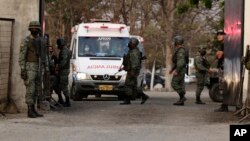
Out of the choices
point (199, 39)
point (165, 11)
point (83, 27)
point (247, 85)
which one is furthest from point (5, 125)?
point (199, 39)

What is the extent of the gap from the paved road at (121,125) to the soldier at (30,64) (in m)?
0.42

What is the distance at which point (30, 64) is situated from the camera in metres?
13.2

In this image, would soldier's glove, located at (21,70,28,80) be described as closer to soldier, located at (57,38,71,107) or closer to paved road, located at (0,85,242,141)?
paved road, located at (0,85,242,141)

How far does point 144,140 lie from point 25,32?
17.0 ft

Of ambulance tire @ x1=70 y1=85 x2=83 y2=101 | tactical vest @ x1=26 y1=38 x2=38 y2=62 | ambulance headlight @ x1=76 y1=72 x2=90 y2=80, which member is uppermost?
tactical vest @ x1=26 y1=38 x2=38 y2=62

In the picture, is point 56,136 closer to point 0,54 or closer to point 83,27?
point 0,54

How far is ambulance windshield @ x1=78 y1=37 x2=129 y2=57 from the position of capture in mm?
21125

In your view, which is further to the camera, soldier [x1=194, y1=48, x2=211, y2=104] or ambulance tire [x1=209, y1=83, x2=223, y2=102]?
ambulance tire [x1=209, y1=83, x2=223, y2=102]

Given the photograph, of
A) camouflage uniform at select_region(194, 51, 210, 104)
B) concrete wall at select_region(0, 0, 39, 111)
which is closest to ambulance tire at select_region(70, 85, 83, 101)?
camouflage uniform at select_region(194, 51, 210, 104)

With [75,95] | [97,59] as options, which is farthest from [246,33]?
[75,95]

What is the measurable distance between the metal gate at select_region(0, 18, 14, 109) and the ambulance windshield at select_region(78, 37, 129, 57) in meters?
6.91

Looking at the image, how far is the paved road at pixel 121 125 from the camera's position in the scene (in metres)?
10.7

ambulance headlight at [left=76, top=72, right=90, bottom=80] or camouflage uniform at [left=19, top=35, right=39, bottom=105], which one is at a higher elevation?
camouflage uniform at [left=19, top=35, right=39, bottom=105]

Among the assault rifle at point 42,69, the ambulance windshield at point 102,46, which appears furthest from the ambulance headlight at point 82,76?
the assault rifle at point 42,69
